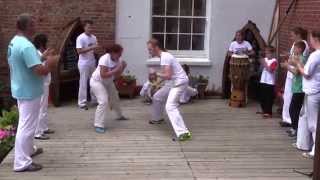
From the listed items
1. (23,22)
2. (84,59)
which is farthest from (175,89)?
(84,59)

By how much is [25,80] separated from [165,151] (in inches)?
92.7

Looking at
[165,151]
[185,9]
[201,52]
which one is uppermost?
[185,9]

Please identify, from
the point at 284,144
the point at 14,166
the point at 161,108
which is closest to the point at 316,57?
the point at 284,144

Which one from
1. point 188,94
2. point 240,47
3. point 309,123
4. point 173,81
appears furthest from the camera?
point 188,94

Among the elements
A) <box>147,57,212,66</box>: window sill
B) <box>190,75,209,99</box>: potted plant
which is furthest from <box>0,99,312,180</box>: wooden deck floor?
<box>147,57,212,66</box>: window sill

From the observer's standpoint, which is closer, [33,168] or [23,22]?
[23,22]

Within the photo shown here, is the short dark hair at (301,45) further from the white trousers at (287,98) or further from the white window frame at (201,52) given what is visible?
the white window frame at (201,52)

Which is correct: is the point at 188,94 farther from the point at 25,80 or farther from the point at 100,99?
the point at 25,80

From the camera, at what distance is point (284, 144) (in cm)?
948

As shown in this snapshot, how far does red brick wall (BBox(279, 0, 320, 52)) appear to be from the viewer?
10.9m

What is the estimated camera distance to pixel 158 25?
14391 mm

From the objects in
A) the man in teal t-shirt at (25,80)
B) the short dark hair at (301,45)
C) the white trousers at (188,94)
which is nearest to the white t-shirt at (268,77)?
the short dark hair at (301,45)

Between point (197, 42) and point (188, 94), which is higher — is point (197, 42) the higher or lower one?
the higher one

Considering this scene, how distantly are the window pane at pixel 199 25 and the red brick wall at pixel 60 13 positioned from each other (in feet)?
6.09
